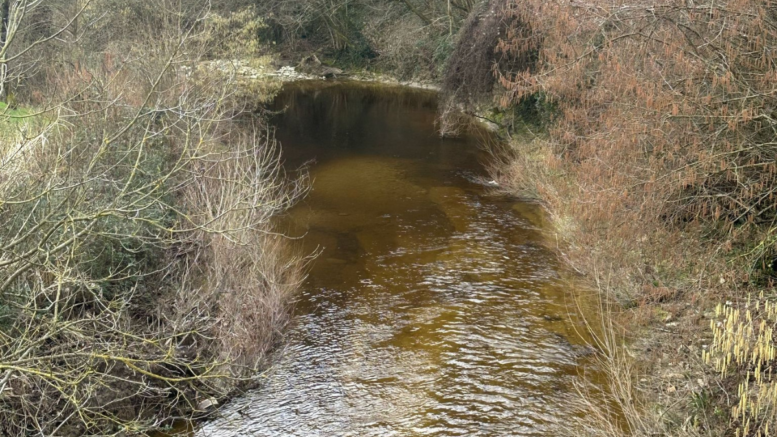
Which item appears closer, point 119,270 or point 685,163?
point 685,163

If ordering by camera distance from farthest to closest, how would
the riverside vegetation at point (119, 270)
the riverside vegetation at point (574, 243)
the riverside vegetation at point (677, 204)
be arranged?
the riverside vegetation at point (677, 204) → the riverside vegetation at point (574, 243) → the riverside vegetation at point (119, 270)

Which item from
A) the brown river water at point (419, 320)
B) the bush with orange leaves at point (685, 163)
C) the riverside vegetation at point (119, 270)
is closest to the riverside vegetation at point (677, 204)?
the bush with orange leaves at point (685, 163)

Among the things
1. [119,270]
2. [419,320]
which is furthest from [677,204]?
[119,270]

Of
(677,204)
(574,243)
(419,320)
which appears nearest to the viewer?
(677,204)

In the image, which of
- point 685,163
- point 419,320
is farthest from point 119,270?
point 685,163

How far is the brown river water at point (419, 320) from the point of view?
7.32m

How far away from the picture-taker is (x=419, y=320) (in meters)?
9.38

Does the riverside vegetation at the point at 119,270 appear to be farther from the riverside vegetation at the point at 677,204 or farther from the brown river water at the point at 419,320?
the riverside vegetation at the point at 677,204

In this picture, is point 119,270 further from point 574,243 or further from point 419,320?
point 574,243

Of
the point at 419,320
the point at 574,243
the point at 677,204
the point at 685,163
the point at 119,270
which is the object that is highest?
the point at 685,163

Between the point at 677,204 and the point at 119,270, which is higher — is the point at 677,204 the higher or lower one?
the higher one

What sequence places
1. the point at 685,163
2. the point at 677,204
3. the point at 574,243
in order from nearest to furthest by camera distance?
1. the point at 685,163
2. the point at 677,204
3. the point at 574,243

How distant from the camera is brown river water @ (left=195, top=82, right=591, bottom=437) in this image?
7316 millimetres

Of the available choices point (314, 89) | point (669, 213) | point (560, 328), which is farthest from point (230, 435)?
point (314, 89)
